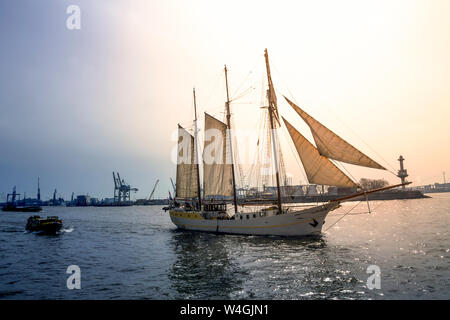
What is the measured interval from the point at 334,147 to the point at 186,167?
27.8 metres

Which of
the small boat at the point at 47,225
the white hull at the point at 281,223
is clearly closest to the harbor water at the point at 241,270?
the white hull at the point at 281,223

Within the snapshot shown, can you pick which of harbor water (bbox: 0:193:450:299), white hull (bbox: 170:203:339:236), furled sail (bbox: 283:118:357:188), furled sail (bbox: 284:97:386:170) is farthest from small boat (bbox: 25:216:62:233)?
furled sail (bbox: 284:97:386:170)

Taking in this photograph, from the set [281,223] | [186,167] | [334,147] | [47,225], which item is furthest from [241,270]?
[47,225]

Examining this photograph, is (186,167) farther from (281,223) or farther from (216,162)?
(281,223)

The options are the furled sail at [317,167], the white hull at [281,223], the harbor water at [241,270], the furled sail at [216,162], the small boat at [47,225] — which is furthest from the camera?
the small boat at [47,225]

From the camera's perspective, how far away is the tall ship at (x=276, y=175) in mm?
27578

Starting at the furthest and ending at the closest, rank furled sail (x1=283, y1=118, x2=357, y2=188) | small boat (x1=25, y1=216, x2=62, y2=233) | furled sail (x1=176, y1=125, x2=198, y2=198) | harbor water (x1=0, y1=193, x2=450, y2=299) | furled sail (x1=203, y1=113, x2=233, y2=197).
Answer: furled sail (x1=176, y1=125, x2=198, y2=198) → small boat (x1=25, y1=216, x2=62, y2=233) → furled sail (x1=203, y1=113, x2=233, y2=197) → furled sail (x1=283, y1=118, x2=357, y2=188) → harbor water (x1=0, y1=193, x2=450, y2=299)

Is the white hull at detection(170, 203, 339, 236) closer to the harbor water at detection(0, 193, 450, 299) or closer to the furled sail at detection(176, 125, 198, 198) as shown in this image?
the harbor water at detection(0, 193, 450, 299)

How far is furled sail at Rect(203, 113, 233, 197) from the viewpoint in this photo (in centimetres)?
4125

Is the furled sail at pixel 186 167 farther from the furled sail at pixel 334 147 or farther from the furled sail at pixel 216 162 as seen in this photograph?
the furled sail at pixel 334 147

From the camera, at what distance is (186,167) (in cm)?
4797

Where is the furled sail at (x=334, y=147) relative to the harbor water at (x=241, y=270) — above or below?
above

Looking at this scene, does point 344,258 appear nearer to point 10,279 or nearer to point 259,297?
point 259,297
